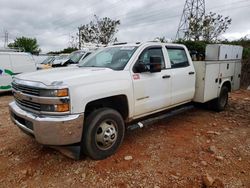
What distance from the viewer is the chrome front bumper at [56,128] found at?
118 inches

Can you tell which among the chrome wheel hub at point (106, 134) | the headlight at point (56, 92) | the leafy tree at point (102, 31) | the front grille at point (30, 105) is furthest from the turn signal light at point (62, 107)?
the leafy tree at point (102, 31)

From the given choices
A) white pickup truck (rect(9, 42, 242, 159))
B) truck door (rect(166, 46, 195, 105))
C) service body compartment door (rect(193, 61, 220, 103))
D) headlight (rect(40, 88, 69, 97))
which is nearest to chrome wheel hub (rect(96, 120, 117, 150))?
white pickup truck (rect(9, 42, 242, 159))

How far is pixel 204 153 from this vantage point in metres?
3.85

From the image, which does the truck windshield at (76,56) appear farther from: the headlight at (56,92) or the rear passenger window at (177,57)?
the headlight at (56,92)

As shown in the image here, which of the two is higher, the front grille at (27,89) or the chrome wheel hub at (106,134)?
the front grille at (27,89)

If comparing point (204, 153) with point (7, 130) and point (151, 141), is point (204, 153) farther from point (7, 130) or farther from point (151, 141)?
point (7, 130)

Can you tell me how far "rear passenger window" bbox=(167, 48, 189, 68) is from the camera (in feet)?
15.9

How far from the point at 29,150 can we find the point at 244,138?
161 inches

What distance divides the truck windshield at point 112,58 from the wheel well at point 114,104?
0.53 meters

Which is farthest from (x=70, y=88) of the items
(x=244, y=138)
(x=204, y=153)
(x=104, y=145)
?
(x=244, y=138)

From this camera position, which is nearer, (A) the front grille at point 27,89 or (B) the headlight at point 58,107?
(B) the headlight at point 58,107

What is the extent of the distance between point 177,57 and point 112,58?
1.61 meters

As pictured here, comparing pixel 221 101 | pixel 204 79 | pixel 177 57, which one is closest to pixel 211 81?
pixel 204 79

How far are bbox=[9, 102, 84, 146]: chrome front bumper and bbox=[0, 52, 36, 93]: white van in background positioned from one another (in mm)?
7438
